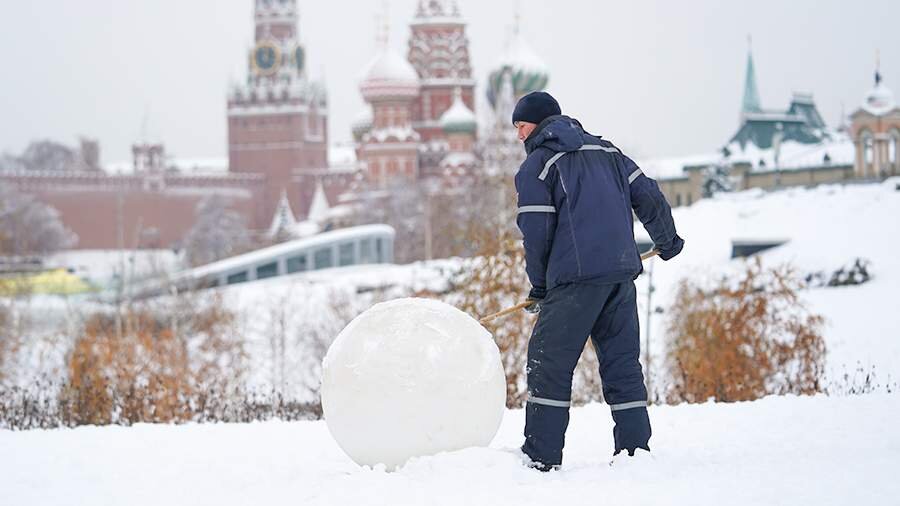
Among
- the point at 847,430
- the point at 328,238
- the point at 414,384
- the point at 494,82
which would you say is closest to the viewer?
the point at 414,384

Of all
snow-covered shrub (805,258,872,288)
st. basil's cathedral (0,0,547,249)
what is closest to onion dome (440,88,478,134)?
st. basil's cathedral (0,0,547,249)

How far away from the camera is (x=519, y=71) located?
66375mm

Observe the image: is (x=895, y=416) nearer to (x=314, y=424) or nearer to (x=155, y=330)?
(x=314, y=424)

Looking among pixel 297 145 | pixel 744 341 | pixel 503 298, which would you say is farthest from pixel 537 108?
pixel 297 145

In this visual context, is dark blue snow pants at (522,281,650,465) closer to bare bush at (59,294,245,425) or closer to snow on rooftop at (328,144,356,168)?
bare bush at (59,294,245,425)

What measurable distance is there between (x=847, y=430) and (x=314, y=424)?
9.76 ft

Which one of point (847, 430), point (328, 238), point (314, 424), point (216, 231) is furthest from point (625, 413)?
point (216, 231)

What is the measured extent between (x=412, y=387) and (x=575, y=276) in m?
0.75

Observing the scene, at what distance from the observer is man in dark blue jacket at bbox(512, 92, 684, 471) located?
17.1 feet

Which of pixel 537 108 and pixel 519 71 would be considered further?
pixel 519 71

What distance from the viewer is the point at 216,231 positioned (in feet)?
261

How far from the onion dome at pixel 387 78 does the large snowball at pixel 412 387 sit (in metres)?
64.6

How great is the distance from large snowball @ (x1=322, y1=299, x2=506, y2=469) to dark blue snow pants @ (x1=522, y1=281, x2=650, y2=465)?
0.18 m

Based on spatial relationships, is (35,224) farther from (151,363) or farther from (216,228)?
(151,363)
